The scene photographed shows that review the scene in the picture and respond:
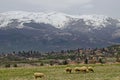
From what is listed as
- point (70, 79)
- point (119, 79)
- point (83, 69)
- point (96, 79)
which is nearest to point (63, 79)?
point (70, 79)

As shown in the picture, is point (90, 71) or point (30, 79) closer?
point (30, 79)

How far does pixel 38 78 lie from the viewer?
52156 millimetres

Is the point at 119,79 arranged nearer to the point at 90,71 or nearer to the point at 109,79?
the point at 109,79

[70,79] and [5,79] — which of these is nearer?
[70,79]

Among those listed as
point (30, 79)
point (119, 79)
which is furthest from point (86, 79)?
point (30, 79)

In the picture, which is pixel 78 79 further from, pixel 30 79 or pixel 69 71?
pixel 69 71

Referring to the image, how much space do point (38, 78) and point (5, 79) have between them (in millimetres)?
4570

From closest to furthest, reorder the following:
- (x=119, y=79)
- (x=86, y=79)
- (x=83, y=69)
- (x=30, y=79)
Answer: (x=119, y=79) < (x=86, y=79) < (x=30, y=79) < (x=83, y=69)

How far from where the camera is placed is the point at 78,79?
47750mm

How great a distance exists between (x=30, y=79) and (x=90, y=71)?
16.3 metres

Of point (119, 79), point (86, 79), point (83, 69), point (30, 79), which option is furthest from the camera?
point (83, 69)

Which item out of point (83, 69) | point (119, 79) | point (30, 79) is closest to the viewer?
point (119, 79)

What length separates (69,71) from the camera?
211 ft

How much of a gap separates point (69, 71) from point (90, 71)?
3.64 meters
